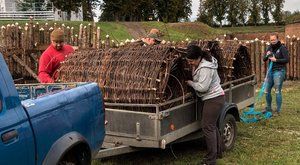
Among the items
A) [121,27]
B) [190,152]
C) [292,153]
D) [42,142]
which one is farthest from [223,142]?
[121,27]

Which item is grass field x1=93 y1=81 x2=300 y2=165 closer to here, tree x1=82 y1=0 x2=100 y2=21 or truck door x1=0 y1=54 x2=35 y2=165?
truck door x1=0 y1=54 x2=35 y2=165

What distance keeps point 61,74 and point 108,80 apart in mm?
910

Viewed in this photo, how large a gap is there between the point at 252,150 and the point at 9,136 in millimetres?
5143

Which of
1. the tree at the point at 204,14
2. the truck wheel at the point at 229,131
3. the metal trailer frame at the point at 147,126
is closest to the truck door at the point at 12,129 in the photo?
the metal trailer frame at the point at 147,126

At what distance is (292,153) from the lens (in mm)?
7887

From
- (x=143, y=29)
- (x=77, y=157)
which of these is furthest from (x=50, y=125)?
(x=143, y=29)

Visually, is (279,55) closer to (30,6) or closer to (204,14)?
(30,6)

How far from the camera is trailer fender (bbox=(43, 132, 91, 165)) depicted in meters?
4.40

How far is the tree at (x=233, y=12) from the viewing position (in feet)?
241

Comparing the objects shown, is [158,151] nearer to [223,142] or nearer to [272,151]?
[223,142]

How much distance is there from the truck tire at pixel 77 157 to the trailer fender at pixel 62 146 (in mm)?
151

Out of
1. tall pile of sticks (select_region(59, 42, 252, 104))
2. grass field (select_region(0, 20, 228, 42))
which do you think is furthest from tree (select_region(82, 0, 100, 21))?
tall pile of sticks (select_region(59, 42, 252, 104))

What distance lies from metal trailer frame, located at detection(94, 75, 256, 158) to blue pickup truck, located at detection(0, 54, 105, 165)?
2.92 ft

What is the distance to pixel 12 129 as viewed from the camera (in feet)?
12.9
